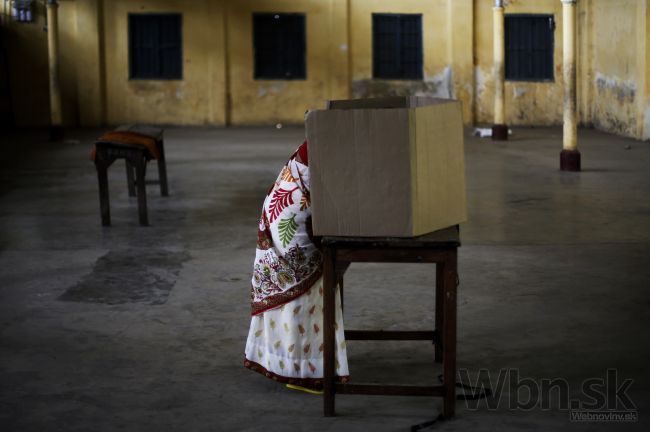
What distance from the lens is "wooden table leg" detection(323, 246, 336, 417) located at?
464 centimetres

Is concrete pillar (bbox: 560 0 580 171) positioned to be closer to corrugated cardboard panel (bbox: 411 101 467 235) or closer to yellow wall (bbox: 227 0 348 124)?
yellow wall (bbox: 227 0 348 124)

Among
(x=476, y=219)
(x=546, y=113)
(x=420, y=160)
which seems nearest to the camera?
(x=420, y=160)

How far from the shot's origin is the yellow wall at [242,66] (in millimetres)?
21812

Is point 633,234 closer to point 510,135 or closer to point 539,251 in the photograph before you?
point 539,251

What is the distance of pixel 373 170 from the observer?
455cm

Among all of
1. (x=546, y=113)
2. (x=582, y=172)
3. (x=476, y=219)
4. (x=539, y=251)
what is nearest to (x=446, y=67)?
(x=546, y=113)

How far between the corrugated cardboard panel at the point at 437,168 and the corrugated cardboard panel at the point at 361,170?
0.06 meters

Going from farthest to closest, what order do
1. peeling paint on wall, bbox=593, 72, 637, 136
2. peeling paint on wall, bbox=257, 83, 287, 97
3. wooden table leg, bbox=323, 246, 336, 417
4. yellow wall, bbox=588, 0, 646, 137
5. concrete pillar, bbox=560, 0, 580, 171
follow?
peeling paint on wall, bbox=257, 83, 287, 97 < peeling paint on wall, bbox=593, 72, 637, 136 < yellow wall, bbox=588, 0, 646, 137 < concrete pillar, bbox=560, 0, 580, 171 < wooden table leg, bbox=323, 246, 336, 417

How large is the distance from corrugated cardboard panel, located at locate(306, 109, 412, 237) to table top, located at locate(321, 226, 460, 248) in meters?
0.03

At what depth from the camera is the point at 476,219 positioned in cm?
1003

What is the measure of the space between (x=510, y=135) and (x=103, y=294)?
1323 centimetres

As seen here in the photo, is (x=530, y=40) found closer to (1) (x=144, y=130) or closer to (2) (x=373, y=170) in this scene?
(1) (x=144, y=130)

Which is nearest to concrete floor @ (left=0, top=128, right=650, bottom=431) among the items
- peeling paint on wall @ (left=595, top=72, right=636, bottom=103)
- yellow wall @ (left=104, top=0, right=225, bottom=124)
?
peeling paint on wall @ (left=595, top=72, right=636, bottom=103)

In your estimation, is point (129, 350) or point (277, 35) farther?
point (277, 35)
